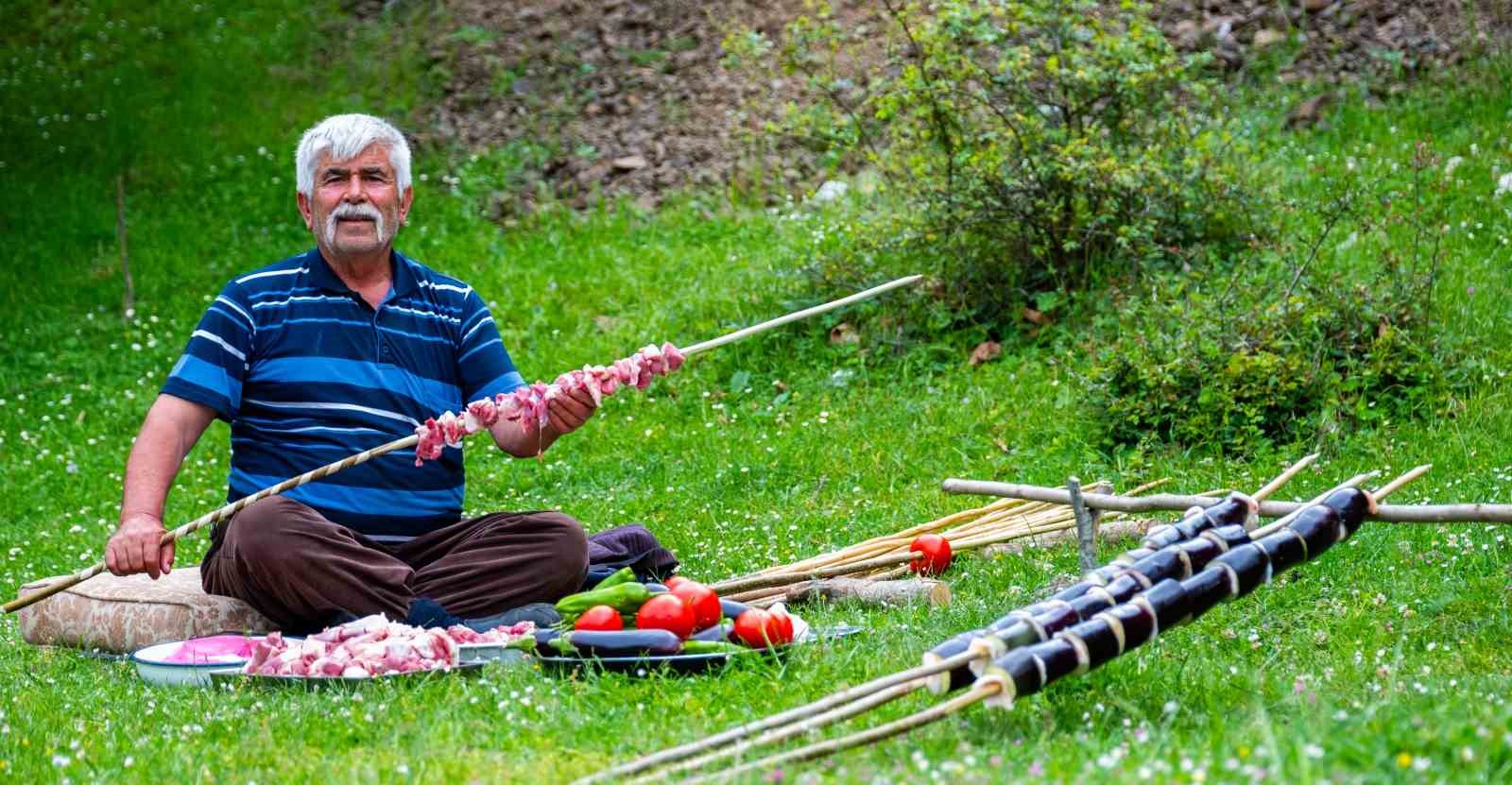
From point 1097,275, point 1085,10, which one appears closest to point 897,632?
point 1097,275

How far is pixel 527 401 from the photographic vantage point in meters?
4.64

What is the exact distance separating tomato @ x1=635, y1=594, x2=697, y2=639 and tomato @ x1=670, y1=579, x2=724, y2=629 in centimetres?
3

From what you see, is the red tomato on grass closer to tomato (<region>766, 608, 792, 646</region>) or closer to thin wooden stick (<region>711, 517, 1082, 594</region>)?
tomato (<region>766, 608, 792, 646</region>)

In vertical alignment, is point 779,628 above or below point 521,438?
below

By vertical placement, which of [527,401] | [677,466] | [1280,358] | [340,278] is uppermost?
[340,278]

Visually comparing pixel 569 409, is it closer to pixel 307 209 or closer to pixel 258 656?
pixel 258 656

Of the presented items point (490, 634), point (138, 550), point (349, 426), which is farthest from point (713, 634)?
point (138, 550)

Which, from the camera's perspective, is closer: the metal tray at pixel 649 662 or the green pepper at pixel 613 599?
the metal tray at pixel 649 662

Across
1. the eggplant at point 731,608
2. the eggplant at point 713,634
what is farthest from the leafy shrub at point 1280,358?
the eggplant at point 713,634

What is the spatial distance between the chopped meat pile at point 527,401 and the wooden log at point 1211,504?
3.28 feet

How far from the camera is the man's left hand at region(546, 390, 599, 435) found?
470 cm

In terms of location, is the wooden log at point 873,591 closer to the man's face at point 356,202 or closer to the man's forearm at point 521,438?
the man's forearm at point 521,438

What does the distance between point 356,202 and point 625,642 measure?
1810 millimetres

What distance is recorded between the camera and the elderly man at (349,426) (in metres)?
4.75
